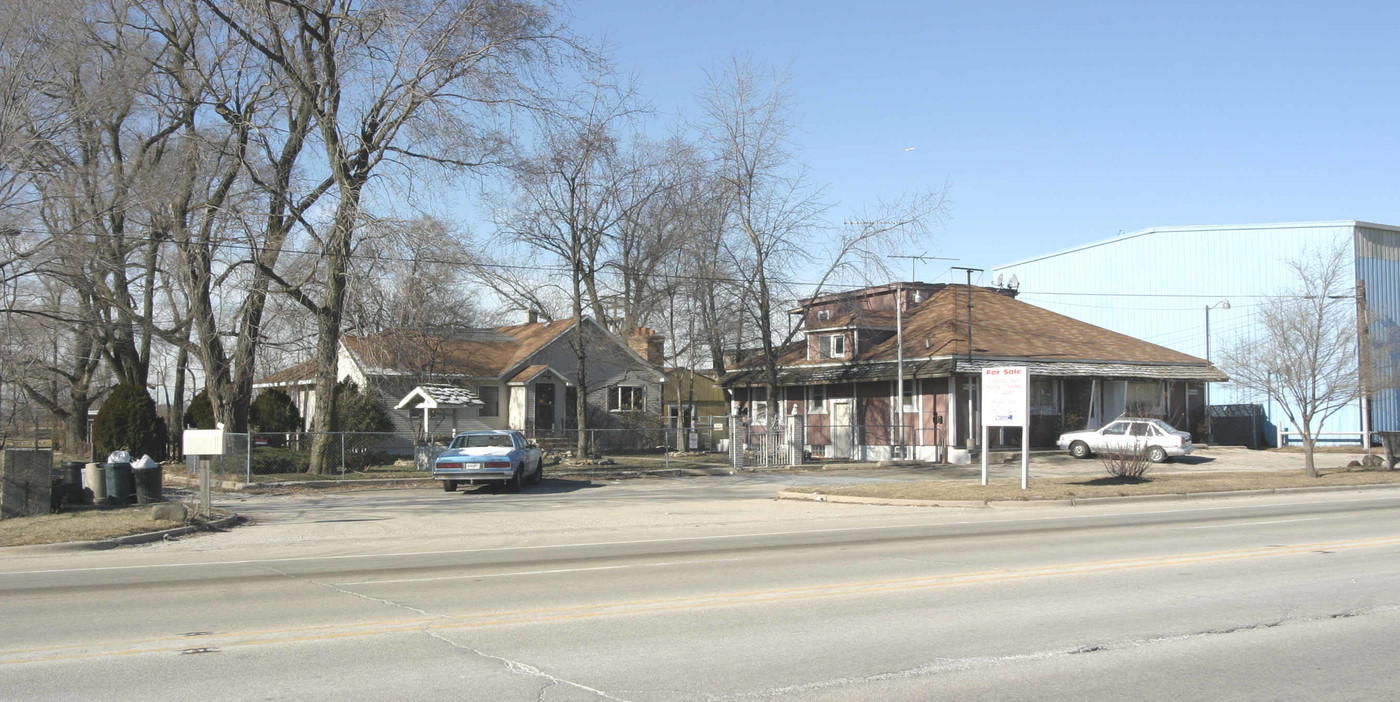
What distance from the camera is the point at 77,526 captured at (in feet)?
54.0

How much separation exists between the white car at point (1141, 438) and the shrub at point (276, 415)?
1202 inches

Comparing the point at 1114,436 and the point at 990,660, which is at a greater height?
the point at 1114,436

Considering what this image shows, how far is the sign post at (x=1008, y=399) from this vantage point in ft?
77.2

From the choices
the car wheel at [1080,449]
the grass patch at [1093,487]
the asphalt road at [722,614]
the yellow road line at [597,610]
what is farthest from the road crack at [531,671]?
the car wheel at [1080,449]

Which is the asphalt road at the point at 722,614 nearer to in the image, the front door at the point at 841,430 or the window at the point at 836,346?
the front door at the point at 841,430

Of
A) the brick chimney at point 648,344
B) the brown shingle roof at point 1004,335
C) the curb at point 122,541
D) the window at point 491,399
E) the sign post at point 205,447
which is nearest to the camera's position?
the curb at point 122,541

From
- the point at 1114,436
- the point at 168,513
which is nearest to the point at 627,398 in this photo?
the point at 1114,436

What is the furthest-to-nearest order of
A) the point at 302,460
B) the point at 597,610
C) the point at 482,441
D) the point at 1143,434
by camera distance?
1. the point at 1143,434
2. the point at 302,460
3. the point at 482,441
4. the point at 597,610

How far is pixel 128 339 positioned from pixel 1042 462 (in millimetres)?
32135

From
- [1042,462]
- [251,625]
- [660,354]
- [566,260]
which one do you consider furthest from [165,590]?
[660,354]

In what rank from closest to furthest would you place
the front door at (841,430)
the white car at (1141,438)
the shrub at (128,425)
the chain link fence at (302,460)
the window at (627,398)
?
the chain link fence at (302,460) → the white car at (1141,438) → the shrub at (128,425) → the front door at (841,430) → the window at (627,398)

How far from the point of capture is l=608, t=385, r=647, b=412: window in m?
49.2

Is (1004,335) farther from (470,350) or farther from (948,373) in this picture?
(470,350)

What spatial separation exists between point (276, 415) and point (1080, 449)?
102 feet
